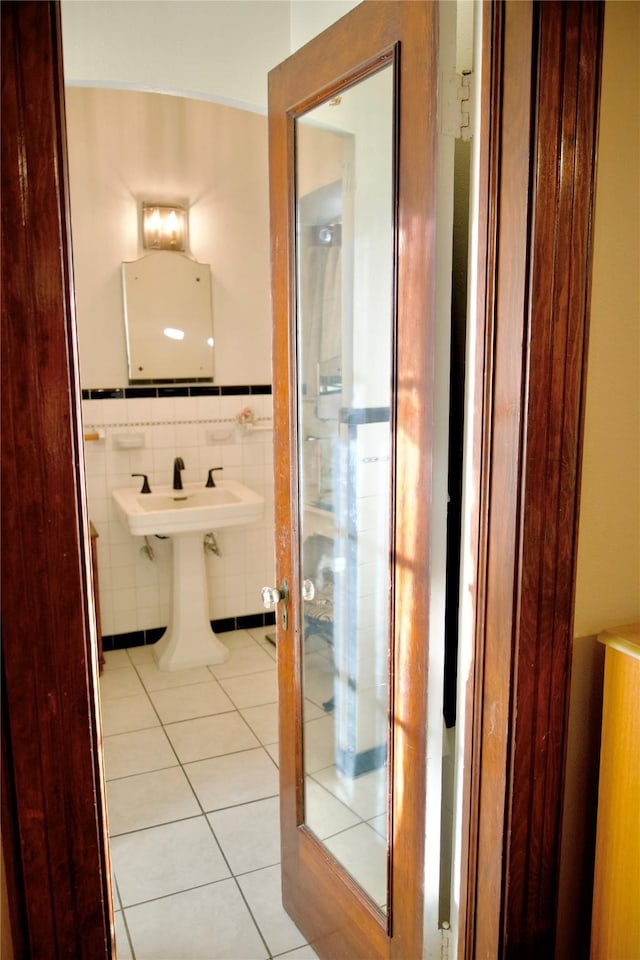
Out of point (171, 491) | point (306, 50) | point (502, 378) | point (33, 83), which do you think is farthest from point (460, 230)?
point (171, 491)

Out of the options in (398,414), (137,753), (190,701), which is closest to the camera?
(398,414)

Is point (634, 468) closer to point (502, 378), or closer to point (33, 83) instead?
point (502, 378)

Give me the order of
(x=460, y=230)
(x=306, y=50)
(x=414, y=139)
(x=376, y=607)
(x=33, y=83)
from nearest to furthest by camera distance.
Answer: (x=33, y=83), (x=414, y=139), (x=460, y=230), (x=306, y=50), (x=376, y=607)

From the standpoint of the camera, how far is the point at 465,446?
147cm

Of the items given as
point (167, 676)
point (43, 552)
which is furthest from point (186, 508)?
point (43, 552)

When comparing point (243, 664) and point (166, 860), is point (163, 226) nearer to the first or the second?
point (243, 664)

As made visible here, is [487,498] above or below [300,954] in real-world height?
above

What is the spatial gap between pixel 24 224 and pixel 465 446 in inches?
34.9

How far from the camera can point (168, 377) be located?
3.90 m

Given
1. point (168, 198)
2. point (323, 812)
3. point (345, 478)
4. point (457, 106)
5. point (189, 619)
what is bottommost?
point (189, 619)

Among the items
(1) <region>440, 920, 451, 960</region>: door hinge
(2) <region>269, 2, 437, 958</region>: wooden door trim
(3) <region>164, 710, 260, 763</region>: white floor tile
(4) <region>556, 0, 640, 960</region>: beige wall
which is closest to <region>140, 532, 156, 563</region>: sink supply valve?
(3) <region>164, 710, 260, 763</region>: white floor tile

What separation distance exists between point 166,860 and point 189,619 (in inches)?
62.1

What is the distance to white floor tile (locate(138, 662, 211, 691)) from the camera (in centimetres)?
364

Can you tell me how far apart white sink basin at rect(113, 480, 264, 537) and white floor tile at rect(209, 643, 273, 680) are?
2.51 feet
